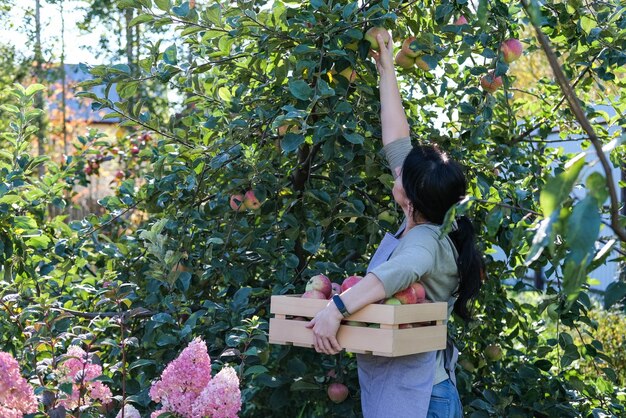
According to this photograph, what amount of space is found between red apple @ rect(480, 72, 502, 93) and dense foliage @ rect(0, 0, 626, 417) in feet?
0.16

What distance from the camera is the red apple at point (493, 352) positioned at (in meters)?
3.06

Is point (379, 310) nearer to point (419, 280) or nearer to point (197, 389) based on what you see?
point (419, 280)

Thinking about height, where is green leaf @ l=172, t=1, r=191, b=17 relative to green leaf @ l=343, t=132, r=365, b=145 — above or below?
above

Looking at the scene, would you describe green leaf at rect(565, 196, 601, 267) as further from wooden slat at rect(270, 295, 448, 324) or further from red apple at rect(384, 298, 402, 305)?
red apple at rect(384, 298, 402, 305)

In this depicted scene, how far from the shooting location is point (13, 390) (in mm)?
1826

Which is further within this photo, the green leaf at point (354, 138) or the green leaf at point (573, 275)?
the green leaf at point (354, 138)

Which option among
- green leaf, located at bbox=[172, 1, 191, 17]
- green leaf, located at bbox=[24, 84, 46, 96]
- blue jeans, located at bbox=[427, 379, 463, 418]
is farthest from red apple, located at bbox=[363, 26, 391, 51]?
green leaf, located at bbox=[24, 84, 46, 96]

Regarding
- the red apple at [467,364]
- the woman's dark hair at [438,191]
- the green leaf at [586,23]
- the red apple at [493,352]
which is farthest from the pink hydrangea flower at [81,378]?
the green leaf at [586,23]

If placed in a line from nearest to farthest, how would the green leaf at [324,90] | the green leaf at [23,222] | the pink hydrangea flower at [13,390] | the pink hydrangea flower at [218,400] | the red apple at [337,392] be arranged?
the pink hydrangea flower at [218,400] < the pink hydrangea flower at [13,390] < the green leaf at [324,90] < the red apple at [337,392] < the green leaf at [23,222]

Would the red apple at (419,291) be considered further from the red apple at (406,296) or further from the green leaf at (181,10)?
the green leaf at (181,10)

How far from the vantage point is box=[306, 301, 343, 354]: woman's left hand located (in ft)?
6.23

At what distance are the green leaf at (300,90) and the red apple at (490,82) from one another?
720mm

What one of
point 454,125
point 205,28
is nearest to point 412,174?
point 205,28

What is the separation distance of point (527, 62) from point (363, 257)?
9386mm
